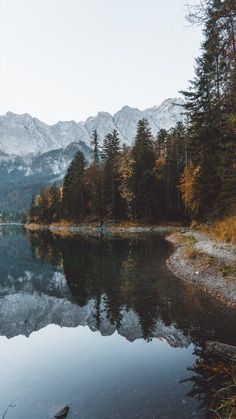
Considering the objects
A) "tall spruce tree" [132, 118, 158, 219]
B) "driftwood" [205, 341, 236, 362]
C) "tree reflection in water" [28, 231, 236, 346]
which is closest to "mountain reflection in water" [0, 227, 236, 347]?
"tree reflection in water" [28, 231, 236, 346]

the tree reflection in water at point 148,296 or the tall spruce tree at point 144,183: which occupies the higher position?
the tall spruce tree at point 144,183

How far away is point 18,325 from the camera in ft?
49.9

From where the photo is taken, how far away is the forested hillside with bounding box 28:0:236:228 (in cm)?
2554

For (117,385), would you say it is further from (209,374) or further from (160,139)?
(160,139)

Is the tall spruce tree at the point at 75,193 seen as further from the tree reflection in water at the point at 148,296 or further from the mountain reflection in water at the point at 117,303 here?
the mountain reflection in water at the point at 117,303

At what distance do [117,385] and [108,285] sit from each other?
11.5 m

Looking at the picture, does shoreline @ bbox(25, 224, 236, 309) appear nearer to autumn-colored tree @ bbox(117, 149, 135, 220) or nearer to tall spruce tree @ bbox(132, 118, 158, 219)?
tall spruce tree @ bbox(132, 118, 158, 219)

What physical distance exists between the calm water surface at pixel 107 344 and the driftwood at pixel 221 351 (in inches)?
18.8

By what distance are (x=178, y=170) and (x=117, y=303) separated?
165ft

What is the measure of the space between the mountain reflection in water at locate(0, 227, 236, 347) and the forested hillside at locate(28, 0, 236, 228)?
25.4ft

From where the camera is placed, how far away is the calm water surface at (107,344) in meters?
8.12

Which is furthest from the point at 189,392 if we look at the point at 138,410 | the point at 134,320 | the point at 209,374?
the point at 134,320

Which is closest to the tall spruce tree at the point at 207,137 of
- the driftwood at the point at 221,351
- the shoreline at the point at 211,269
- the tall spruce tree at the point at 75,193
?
the shoreline at the point at 211,269

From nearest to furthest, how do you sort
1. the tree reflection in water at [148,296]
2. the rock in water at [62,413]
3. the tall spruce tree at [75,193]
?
the rock in water at [62,413] < the tree reflection in water at [148,296] < the tall spruce tree at [75,193]
